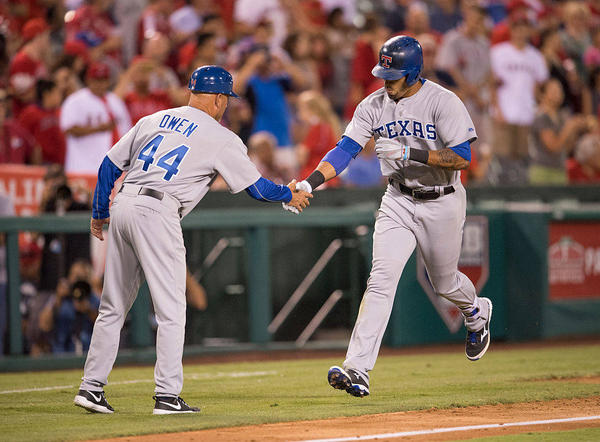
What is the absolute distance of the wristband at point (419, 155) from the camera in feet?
22.7

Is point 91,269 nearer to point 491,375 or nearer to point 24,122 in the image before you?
point 24,122

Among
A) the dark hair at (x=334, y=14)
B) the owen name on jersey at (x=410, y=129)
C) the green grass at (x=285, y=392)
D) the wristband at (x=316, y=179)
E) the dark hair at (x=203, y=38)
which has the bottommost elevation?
the green grass at (x=285, y=392)

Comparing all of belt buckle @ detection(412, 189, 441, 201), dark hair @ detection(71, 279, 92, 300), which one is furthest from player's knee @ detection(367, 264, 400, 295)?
dark hair @ detection(71, 279, 92, 300)

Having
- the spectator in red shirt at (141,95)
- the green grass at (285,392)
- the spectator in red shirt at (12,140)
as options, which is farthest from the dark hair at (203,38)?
the green grass at (285,392)

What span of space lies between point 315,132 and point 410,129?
5779mm

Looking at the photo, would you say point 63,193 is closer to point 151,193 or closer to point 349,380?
point 151,193

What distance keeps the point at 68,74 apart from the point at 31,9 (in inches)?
79.3

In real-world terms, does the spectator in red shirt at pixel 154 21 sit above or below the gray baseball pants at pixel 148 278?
above

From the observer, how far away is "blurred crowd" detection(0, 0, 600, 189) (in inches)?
466

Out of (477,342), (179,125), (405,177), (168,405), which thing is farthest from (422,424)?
(179,125)

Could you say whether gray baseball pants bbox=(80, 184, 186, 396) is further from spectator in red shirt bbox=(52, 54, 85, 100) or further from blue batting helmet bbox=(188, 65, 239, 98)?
spectator in red shirt bbox=(52, 54, 85, 100)

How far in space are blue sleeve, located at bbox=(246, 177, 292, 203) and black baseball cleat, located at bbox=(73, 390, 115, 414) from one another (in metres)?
1.57

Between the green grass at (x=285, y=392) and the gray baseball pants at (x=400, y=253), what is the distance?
0.45m

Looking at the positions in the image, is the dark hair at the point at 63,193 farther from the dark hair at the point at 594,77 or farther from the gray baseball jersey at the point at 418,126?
the dark hair at the point at 594,77
